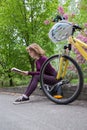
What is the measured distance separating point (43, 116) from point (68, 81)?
1.07 m

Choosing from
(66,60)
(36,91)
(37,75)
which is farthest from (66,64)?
(36,91)

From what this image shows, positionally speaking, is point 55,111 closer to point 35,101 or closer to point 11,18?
point 35,101

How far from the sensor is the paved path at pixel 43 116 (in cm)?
355

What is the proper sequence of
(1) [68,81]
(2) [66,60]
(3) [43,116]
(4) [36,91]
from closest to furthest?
(3) [43,116], (2) [66,60], (1) [68,81], (4) [36,91]

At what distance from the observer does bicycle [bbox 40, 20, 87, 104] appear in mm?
4477

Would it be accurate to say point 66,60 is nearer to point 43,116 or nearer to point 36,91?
point 43,116

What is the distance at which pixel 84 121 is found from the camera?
12.0 feet

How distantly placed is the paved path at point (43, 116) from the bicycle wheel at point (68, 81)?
121mm

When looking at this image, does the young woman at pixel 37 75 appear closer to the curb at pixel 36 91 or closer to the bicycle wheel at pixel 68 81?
the bicycle wheel at pixel 68 81

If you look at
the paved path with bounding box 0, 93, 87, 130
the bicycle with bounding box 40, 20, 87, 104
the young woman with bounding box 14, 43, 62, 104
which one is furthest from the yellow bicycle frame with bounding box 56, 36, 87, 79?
the paved path with bounding box 0, 93, 87, 130

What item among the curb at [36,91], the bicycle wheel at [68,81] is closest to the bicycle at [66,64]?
the bicycle wheel at [68,81]

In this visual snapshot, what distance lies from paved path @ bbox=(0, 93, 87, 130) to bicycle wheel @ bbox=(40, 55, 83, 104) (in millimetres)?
121

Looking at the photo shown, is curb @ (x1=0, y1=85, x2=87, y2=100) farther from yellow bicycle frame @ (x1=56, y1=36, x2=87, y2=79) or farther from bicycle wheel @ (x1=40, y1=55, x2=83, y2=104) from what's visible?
yellow bicycle frame @ (x1=56, y1=36, x2=87, y2=79)

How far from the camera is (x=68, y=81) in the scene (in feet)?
16.4
